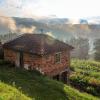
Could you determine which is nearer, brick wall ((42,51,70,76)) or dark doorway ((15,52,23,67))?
brick wall ((42,51,70,76))

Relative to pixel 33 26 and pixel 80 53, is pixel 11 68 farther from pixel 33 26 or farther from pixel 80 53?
pixel 33 26

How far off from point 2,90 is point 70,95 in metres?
7.79

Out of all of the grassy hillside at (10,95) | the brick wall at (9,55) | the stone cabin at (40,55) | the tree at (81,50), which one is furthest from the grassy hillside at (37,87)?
the tree at (81,50)

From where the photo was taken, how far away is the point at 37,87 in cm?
2280

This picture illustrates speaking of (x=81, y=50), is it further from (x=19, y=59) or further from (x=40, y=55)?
(x=40, y=55)

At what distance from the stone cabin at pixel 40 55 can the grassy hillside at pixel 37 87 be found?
290 centimetres

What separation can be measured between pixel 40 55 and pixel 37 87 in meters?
7.04

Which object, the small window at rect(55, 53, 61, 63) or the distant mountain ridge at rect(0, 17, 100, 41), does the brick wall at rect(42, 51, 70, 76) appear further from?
the distant mountain ridge at rect(0, 17, 100, 41)

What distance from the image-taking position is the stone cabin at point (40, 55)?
99.0 ft

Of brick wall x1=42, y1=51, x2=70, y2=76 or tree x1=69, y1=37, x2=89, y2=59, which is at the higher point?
brick wall x1=42, y1=51, x2=70, y2=76

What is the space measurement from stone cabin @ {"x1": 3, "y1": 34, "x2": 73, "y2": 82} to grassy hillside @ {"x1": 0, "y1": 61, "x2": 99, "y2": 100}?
290 cm

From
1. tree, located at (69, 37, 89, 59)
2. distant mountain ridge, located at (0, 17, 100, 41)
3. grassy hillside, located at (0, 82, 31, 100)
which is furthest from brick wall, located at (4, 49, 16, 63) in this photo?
distant mountain ridge, located at (0, 17, 100, 41)

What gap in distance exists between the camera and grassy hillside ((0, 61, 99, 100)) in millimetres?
21166

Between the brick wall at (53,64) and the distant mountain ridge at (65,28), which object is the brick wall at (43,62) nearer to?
the brick wall at (53,64)
